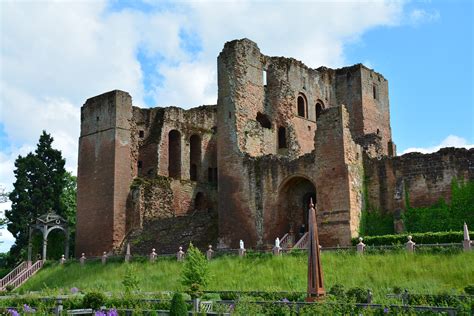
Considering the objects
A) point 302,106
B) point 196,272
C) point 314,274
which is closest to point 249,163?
point 302,106

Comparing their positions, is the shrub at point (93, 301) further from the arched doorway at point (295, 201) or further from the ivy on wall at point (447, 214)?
the ivy on wall at point (447, 214)

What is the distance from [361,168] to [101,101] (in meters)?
17.1

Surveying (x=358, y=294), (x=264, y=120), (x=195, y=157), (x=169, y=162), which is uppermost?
(x=264, y=120)

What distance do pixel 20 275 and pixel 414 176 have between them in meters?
20.9

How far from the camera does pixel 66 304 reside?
17.6 metres

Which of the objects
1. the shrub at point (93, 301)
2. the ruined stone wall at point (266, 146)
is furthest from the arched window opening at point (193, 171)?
the shrub at point (93, 301)

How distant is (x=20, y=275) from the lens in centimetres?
3359

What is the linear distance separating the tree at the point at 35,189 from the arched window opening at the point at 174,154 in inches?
282

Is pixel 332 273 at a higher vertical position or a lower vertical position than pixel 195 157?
lower

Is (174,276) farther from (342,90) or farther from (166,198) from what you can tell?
(342,90)

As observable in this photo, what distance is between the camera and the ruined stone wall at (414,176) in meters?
28.1

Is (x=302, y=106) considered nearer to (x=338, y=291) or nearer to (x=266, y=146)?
(x=266, y=146)

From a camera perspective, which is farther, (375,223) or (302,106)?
(302,106)

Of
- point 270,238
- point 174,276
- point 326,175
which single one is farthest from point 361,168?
point 174,276
